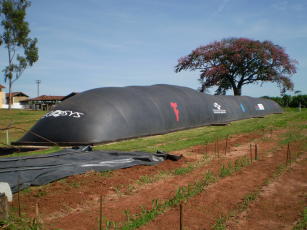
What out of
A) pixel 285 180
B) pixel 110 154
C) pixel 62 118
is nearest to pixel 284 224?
pixel 285 180

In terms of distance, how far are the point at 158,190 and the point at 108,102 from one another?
10.1 m

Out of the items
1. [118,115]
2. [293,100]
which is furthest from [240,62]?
[118,115]

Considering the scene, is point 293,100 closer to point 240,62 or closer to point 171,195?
point 240,62

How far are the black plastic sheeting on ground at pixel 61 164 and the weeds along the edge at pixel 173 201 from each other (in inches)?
87.6

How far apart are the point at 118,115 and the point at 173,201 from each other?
34.2 ft

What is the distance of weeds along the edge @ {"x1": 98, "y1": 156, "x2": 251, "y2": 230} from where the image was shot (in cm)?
541

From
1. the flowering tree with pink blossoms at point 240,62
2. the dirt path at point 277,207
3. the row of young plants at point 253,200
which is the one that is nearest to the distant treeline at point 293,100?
the flowering tree with pink blossoms at point 240,62

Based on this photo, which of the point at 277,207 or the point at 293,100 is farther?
the point at 293,100

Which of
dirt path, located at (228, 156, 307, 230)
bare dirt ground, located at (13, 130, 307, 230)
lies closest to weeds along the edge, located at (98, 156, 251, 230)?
bare dirt ground, located at (13, 130, 307, 230)

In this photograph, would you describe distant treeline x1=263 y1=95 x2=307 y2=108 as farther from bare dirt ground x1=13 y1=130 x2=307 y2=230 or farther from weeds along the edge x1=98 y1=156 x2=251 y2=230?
weeds along the edge x1=98 y1=156 x2=251 y2=230

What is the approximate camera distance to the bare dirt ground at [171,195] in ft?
18.3

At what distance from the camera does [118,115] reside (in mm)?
16641

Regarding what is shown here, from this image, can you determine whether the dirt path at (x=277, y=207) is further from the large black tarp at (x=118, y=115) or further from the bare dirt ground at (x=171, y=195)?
the large black tarp at (x=118, y=115)

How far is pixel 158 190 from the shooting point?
7496mm
